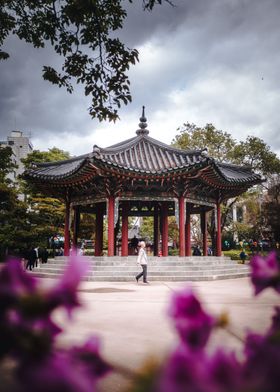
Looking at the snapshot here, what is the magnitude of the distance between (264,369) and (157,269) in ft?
44.3

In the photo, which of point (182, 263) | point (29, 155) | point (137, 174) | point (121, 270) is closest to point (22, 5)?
point (137, 174)

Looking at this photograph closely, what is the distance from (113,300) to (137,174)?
7467 millimetres

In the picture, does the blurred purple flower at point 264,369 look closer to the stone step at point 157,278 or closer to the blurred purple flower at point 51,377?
the blurred purple flower at point 51,377

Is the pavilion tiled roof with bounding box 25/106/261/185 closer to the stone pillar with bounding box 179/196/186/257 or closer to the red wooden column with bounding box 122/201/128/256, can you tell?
the stone pillar with bounding box 179/196/186/257

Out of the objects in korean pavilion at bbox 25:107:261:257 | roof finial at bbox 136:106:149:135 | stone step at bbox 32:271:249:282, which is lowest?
stone step at bbox 32:271:249:282

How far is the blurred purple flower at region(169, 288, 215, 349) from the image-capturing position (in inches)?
23.3

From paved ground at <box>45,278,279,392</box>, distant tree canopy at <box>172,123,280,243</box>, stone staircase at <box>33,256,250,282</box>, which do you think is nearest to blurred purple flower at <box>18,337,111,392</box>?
paved ground at <box>45,278,279,392</box>

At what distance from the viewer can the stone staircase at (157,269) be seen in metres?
12.9

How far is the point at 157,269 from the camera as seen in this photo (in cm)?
1377

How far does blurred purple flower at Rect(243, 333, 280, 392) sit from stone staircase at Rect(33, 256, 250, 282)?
39.8 ft

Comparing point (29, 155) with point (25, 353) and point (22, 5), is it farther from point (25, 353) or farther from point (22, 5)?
point (25, 353)

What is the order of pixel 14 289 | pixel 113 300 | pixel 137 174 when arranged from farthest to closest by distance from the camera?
pixel 137 174, pixel 113 300, pixel 14 289

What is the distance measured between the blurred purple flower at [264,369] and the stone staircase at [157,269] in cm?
1214

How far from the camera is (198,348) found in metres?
0.59
